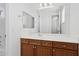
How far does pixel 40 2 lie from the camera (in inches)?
84.5

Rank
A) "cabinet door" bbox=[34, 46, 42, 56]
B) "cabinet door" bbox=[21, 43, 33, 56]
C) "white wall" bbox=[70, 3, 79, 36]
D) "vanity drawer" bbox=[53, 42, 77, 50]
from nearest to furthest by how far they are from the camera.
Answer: "vanity drawer" bbox=[53, 42, 77, 50] → "white wall" bbox=[70, 3, 79, 36] → "cabinet door" bbox=[34, 46, 42, 56] → "cabinet door" bbox=[21, 43, 33, 56]

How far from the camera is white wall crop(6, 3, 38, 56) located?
7.22ft

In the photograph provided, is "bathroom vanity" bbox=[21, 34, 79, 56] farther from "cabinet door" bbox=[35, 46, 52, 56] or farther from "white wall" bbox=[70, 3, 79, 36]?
"white wall" bbox=[70, 3, 79, 36]

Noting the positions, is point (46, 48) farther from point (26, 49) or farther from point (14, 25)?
point (14, 25)

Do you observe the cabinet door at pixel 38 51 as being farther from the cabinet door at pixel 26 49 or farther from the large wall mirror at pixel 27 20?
the large wall mirror at pixel 27 20

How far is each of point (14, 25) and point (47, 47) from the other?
0.66 metres

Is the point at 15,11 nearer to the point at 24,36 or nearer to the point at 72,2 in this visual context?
the point at 24,36

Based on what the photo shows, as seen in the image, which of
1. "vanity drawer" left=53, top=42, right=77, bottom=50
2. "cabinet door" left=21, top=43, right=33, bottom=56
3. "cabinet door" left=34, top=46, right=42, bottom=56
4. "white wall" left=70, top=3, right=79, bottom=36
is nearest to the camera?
"vanity drawer" left=53, top=42, right=77, bottom=50

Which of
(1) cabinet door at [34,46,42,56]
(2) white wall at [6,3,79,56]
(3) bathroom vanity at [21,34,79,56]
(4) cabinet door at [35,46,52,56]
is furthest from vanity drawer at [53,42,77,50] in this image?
(2) white wall at [6,3,79,56]

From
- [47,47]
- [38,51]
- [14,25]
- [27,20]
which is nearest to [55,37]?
[47,47]

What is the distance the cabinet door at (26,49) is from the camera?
7.52ft

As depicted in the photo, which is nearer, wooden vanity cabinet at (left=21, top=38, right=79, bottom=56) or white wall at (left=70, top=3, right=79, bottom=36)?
wooden vanity cabinet at (left=21, top=38, right=79, bottom=56)

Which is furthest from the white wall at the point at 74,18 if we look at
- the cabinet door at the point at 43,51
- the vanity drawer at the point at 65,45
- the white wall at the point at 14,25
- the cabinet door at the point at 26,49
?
the cabinet door at the point at 26,49

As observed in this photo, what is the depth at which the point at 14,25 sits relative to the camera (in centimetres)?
226
